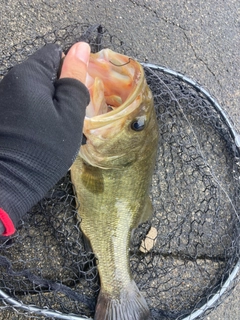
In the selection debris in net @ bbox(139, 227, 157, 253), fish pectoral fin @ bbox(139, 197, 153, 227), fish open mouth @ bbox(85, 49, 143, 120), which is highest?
fish open mouth @ bbox(85, 49, 143, 120)

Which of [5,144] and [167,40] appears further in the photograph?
[167,40]

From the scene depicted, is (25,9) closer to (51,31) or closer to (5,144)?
(51,31)

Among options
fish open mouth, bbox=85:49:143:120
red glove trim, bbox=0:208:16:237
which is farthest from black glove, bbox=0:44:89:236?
fish open mouth, bbox=85:49:143:120

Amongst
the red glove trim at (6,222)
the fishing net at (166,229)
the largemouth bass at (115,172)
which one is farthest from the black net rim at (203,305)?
the red glove trim at (6,222)

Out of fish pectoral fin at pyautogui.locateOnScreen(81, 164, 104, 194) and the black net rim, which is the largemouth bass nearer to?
fish pectoral fin at pyautogui.locateOnScreen(81, 164, 104, 194)

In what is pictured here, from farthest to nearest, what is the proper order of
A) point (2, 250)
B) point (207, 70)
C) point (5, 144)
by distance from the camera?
1. point (207, 70)
2. point (2, 250)
3. point (5, 144)

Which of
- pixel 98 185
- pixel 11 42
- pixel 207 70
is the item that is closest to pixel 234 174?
pixel 207 70

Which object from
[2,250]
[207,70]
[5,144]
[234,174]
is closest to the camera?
[5,144]
